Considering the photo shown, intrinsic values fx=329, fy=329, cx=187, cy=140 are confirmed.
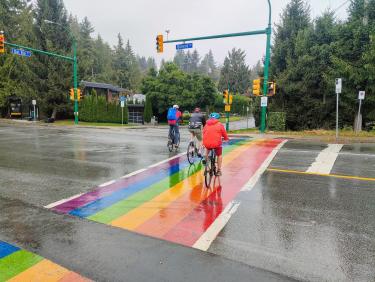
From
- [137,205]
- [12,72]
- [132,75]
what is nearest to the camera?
[137,205]

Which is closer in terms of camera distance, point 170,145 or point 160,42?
point 170,145

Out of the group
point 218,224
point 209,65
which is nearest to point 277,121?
point 218,224

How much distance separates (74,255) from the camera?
14.4ft

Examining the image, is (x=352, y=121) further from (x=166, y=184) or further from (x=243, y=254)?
(x=243, y=254)

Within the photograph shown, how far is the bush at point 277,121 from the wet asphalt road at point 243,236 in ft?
47.3

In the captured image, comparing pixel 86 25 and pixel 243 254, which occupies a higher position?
pixel 86 25

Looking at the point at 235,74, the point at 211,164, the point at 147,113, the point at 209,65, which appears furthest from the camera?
the point at 209,65

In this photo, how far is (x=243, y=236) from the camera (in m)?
5.08

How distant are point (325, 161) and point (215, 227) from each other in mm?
7164

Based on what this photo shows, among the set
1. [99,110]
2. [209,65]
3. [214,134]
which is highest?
[209,65]

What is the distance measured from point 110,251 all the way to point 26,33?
43.4 m

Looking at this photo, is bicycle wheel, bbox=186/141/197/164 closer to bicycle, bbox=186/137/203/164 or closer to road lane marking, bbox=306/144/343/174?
bicycle, bbox=186/137/203/164

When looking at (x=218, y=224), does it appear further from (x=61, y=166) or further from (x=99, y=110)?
(x=99, y=110)

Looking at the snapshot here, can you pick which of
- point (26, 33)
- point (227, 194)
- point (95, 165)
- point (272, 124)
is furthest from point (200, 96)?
point (227, 194)
